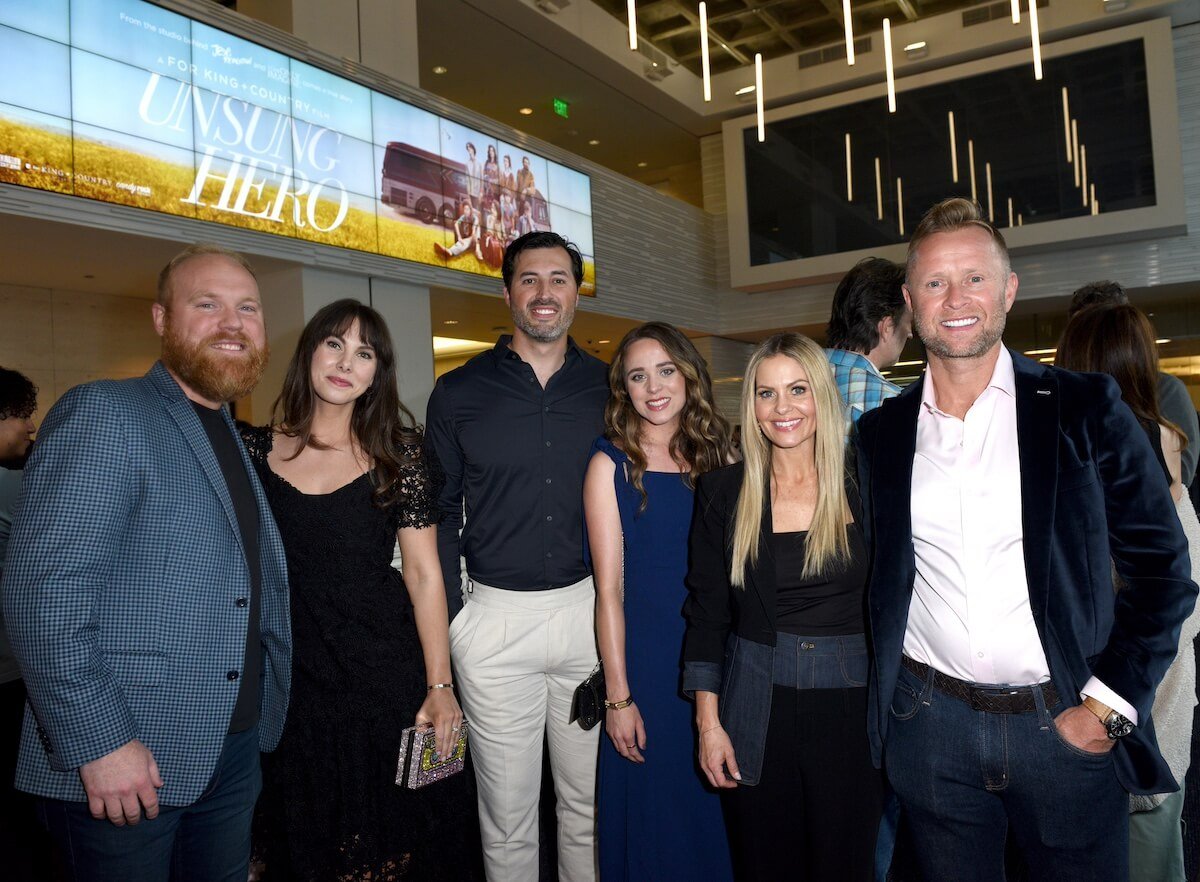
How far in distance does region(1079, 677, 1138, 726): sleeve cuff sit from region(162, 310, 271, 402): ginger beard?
1.90 metres

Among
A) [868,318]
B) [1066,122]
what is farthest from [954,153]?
[868,318]

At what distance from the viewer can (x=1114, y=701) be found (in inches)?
63.1

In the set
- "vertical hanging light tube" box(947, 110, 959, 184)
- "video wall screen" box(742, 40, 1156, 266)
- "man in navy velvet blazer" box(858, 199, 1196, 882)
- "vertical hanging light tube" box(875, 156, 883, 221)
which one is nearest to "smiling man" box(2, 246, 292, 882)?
"man in navy velvet blazer" box(858, 199, 1196, 882)

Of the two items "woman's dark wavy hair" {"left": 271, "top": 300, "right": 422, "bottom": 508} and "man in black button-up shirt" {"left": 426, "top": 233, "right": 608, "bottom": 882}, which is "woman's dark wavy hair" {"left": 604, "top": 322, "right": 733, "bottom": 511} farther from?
"woman's dark wavy hair" {"left": 271, "top": 300, "right": 422, "bottom": 508}

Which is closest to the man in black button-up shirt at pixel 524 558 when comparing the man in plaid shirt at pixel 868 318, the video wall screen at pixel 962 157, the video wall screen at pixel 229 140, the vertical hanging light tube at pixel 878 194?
the man in plaid shirt at pixel 868 318

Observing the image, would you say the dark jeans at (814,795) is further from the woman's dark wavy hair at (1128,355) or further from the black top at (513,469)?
the woman's dark wavy hair at (1128,355)

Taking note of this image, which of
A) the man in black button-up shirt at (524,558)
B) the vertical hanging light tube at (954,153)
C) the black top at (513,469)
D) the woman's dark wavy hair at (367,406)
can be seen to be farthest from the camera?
the vertical hanging light tube at (954,153)

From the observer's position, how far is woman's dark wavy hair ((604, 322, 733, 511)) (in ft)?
8.14

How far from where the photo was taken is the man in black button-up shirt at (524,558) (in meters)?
2.52

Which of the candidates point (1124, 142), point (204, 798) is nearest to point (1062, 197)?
point (1124, 142)

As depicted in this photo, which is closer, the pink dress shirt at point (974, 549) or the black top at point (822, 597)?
the pink dress shirt at point (974, 549)

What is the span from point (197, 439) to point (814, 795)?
166 centimetres

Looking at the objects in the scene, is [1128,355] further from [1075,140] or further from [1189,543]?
[1075,140]

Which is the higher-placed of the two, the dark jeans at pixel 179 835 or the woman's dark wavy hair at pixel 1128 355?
the woman's dark wavy hair at pixel 1128 355
